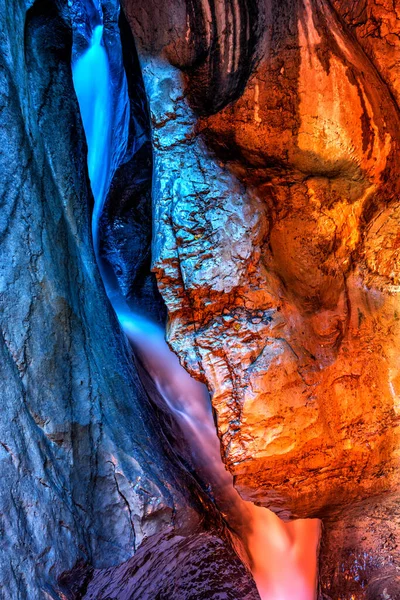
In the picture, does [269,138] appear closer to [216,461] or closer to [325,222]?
[325,222]

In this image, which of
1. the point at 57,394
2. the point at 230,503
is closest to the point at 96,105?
the point at 57,394

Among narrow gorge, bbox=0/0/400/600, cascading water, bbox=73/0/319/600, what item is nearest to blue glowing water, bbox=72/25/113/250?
cascading water, bbox=73/0/319/600

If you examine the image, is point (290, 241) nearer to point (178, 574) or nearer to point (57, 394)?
point (57, 394)

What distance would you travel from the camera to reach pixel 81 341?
250cm

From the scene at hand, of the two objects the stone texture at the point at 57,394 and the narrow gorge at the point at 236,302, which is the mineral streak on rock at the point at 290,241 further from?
the stone texture at the point at 57,394

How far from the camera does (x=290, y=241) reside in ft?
8.68

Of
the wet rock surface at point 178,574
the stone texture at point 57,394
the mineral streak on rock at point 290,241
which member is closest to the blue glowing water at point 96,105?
the stone texture at point 57,394

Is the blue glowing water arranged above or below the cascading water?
above

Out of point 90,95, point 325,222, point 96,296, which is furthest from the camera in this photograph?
point 90,95

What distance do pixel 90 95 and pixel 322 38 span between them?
273 cm

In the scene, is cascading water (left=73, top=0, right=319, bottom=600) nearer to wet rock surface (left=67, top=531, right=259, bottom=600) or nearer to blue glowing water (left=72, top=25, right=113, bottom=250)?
wet rock surface (left=67, top=531, right=259, bottom=600)

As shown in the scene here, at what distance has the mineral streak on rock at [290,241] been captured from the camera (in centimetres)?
239

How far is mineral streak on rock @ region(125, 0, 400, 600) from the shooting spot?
2.39 meters

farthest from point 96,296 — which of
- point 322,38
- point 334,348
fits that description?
point 322,38
